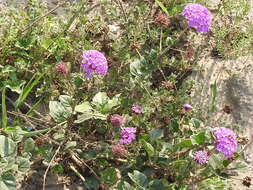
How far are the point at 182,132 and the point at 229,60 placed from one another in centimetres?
112

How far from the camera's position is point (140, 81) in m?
3.33

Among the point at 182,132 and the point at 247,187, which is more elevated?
the point at 182,132

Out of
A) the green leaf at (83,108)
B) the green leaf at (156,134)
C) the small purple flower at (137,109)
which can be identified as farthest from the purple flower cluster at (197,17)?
the green leaf at (83,108)

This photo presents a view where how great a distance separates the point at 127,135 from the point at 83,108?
1.15 feet

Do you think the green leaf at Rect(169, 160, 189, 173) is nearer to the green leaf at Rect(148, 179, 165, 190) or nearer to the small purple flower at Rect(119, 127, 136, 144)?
the green leaf at Rect(148, 179, 165, 190)

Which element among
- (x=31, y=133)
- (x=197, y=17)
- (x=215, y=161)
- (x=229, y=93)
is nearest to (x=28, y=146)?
(x=31, y=133)

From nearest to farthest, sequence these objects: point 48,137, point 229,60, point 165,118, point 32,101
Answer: point 48,137 < point 165,118 < point 32,101 < point 229,60

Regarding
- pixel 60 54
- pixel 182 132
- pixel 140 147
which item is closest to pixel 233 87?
pixel 182 132

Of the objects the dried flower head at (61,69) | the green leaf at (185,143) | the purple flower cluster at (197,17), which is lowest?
the green leaf at (185,143)

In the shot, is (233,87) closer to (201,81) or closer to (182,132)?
(201,81)

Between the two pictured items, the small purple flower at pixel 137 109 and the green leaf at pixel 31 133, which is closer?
the green leaf at pixel 31 133

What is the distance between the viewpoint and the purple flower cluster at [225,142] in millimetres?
2732

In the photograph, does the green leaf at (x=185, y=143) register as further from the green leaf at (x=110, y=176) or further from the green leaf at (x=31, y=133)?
the green leaf at (x=31, y=133)

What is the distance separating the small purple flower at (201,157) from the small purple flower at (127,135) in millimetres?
444
